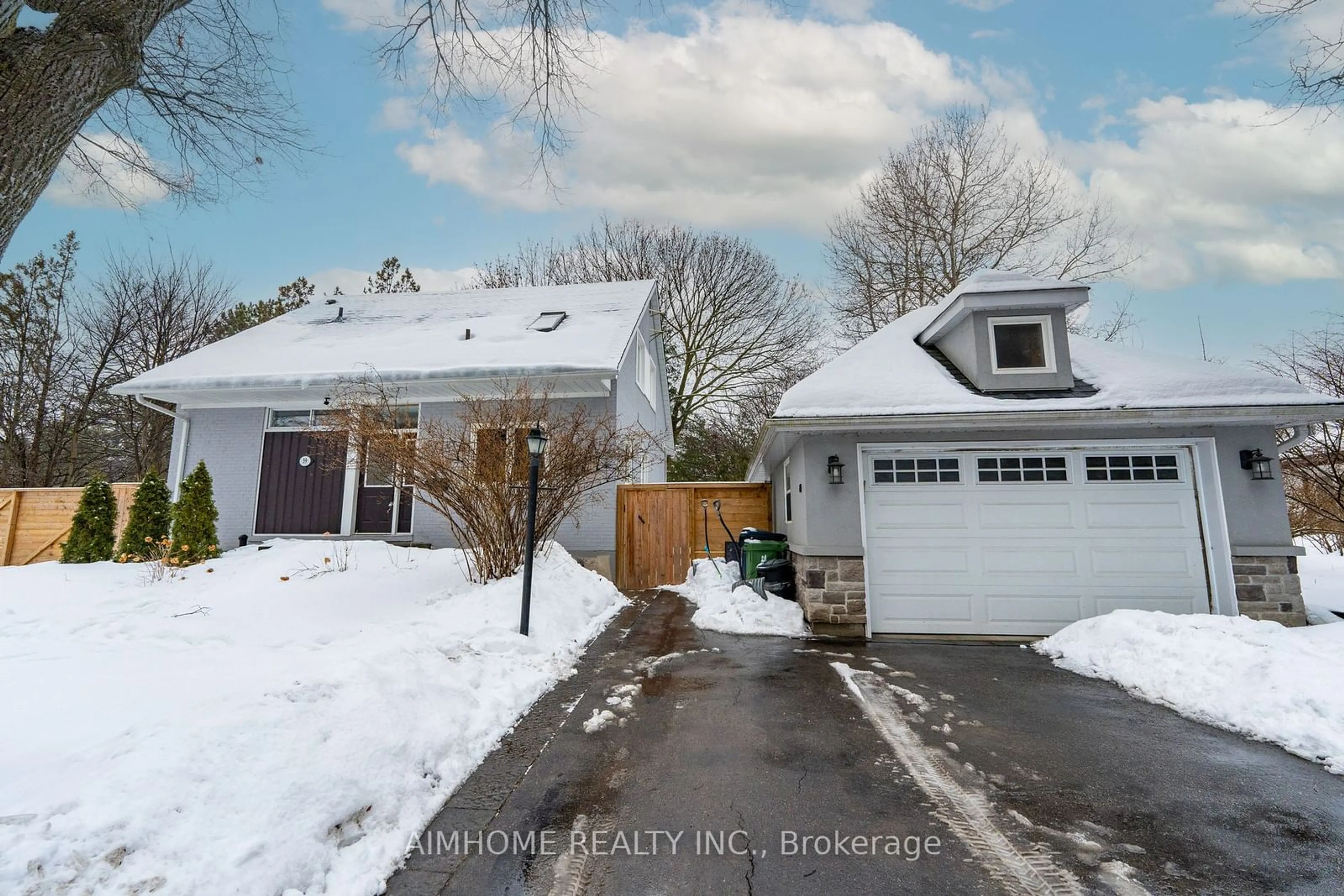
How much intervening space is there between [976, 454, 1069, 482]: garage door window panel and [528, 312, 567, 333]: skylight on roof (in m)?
8.02

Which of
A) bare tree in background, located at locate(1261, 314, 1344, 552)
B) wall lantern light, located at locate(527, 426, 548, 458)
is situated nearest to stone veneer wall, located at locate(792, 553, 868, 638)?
wall lantern light, located at locate(527, 426, 548, 458)

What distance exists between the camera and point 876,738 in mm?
3699

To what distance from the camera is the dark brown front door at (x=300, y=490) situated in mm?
10195

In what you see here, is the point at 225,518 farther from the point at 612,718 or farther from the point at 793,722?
the point at 793,722

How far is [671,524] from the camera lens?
34.2ft

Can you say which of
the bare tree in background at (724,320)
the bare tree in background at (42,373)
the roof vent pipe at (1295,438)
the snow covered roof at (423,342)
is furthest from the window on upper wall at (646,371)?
the bare tree in background at (42,373)

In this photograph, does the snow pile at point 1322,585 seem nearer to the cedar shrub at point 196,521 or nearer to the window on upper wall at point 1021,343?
the window on upper wall at point 1021,343

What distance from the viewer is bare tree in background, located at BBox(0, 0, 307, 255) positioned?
2.31 meters

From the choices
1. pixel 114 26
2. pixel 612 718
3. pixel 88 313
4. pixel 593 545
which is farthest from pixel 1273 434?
pixel 88 313

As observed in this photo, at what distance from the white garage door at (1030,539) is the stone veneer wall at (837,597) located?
0.19m

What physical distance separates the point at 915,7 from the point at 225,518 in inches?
494

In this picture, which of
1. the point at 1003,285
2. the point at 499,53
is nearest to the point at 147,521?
the point at 499,53

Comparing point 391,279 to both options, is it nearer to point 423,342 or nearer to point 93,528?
point 423,342

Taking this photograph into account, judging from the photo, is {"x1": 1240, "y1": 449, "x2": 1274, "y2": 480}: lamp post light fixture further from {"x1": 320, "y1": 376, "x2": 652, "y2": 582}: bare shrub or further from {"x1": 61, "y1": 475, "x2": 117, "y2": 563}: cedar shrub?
{"x1": 61, "y1": 475, "x2": 117, "y2": 563}: cedar shrub
